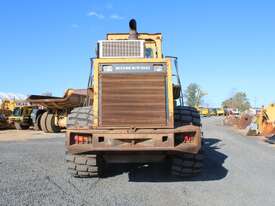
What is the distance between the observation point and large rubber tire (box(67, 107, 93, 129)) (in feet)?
26.3

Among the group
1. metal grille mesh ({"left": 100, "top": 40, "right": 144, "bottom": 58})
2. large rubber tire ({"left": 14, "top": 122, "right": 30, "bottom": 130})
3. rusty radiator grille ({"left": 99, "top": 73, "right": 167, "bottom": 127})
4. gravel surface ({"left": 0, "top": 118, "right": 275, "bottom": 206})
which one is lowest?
gravel surface ({"left": 0, "top": 118, "right": 275, "bottom": 206})

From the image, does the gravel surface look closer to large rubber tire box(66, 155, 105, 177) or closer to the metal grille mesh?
large rubber tire box(66, 155, 105, 177)

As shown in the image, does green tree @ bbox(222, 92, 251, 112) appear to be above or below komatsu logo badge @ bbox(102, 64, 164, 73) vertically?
above

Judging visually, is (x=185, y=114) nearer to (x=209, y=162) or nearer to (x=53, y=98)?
(x=209, y=162)

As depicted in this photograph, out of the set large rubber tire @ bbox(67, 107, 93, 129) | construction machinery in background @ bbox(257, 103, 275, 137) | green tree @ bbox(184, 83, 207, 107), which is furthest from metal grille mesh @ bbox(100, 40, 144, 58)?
green tree @ bbox(184, 83, 207, 107)

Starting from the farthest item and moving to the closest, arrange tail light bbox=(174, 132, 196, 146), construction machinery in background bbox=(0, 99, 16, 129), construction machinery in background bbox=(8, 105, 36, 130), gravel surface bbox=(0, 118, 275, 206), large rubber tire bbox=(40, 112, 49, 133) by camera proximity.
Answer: construction machinery in background bbox=(0, 99, 16, 129) → construction machinery in background bbox=(8, 105, 36, 130) → large rubber tire bbox=(40, 112, 49, 133) → tail light bbox=(174, 132, 196, 146) → gravel surface bbox=(0, 118, 275, 206)

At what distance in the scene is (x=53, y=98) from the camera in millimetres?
22109

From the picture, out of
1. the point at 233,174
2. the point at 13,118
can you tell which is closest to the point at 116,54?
the point at 233,174

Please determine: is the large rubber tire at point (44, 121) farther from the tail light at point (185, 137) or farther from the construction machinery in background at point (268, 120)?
the tail light at point (185, 137)

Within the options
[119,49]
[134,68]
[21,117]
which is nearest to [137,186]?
[134,68]

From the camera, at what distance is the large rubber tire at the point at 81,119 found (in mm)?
8031

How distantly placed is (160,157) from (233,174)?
1949 mm

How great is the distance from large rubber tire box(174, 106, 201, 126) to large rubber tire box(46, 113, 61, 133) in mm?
16548

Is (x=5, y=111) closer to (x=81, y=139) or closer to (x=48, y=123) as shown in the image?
(x=48, y=123)
